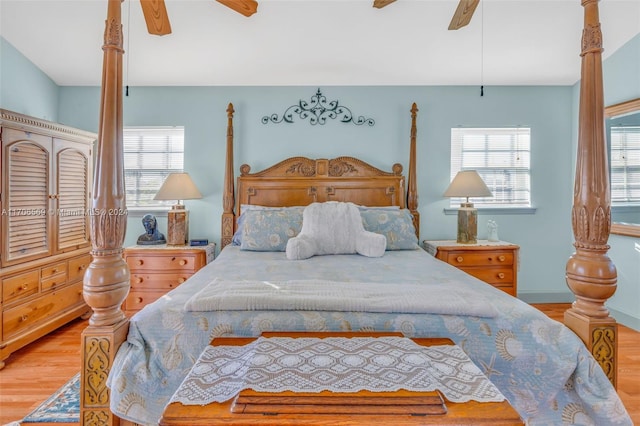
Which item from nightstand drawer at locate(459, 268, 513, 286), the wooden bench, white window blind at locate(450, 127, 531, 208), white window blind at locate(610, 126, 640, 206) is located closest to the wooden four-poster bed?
the wooden bench

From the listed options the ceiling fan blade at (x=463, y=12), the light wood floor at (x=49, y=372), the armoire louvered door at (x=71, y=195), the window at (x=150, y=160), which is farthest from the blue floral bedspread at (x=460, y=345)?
the window at (x=150, y=160)

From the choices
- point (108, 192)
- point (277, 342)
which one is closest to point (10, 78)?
point (108, 192)

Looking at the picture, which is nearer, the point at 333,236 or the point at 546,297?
the point at 333,236

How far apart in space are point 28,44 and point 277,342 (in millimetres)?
3550

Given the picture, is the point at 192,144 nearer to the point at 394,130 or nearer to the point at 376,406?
the point at 394,130

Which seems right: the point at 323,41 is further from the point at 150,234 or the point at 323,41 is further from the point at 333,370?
the point at 333,370

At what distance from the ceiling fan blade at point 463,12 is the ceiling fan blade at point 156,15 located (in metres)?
1.83

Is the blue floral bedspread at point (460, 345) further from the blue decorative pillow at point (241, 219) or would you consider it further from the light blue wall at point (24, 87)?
the light blue wall at point (24, 87)

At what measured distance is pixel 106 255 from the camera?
1.32 meters

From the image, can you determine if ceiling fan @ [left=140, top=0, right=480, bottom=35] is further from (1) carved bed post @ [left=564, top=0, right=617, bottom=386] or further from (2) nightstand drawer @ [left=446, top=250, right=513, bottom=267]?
(2) nightstand drawer @ [left=446, top=250, right=513, bottom=267]

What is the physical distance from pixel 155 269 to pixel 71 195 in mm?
1006

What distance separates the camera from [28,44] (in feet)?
9.73

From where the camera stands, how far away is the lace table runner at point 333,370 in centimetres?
87

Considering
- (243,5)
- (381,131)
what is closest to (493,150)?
(381,131)
